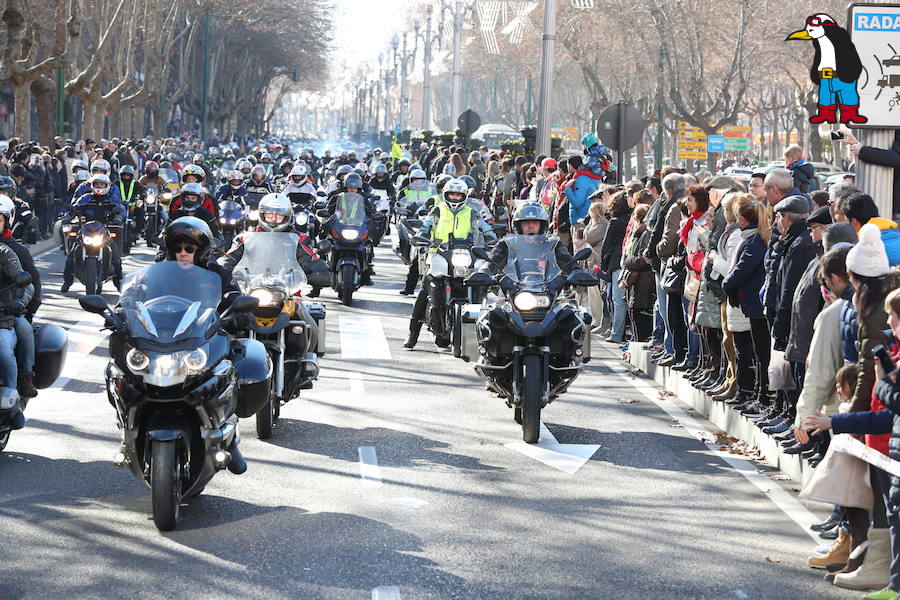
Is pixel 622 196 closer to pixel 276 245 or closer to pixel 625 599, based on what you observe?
pixel 276 245

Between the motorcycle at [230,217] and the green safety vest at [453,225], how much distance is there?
5363 mm

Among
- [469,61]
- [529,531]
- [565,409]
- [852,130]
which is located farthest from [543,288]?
[469,61]

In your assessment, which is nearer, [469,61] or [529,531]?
[529,531]

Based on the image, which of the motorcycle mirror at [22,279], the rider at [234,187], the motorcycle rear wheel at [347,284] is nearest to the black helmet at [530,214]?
the motorcycle mirror at [22,279]

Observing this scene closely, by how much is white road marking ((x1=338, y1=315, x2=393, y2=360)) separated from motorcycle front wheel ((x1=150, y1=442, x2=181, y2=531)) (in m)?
7.20

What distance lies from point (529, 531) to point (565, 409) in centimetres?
425

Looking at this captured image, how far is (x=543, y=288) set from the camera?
36.1 ft

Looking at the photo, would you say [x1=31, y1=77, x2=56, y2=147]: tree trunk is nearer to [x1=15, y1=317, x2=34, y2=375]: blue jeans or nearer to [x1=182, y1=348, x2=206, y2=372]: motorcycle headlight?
[x1=15, y1=317, x2=34, y2=375]: blue jeans

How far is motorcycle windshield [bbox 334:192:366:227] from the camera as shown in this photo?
20266mm

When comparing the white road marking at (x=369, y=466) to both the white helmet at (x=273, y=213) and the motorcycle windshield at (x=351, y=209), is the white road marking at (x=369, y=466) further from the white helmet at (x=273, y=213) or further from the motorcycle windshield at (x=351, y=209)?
the motorcycle windshield at (x=351, y=209)

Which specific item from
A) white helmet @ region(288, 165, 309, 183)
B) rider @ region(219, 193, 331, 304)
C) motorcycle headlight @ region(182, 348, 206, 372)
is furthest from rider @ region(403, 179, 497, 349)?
motorcycle headlight @ region(182, 348, 206, 372)

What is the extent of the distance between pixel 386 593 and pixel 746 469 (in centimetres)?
372

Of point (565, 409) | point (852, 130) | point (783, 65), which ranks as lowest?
point (565, 409)

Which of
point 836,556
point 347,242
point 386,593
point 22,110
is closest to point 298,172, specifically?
point 347,242
